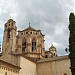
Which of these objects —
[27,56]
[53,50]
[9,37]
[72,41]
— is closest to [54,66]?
[27,56]

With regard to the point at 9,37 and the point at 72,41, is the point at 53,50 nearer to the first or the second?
the point at 9,37

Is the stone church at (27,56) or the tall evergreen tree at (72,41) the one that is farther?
the stone church at (27,56)

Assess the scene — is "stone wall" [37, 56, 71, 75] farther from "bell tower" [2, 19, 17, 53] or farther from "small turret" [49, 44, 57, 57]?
"small turret" [49, 44, 57, 57]

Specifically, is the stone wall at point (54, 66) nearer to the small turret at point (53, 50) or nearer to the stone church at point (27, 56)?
the stone church at point (27, 56)

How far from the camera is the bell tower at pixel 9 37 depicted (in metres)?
48.3

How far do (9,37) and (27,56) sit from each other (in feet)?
34.1

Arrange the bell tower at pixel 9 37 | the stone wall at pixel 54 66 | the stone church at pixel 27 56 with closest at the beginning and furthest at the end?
the stone church at pixel 27 56 < the stone wall at pixel 54 66 < the bell tower at pixel 9 37

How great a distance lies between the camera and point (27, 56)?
40344 mm

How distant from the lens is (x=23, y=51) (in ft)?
151

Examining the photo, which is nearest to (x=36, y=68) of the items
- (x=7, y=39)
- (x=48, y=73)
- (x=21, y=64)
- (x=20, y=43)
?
(x=48, y=73)

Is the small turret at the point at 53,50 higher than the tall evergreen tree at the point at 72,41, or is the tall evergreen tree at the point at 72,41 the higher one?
the small turret at the point at 53,50

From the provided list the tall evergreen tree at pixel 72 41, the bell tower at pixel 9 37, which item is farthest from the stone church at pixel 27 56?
the tall evergreen tree at pixel 72 41

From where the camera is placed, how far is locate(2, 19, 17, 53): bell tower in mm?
48281

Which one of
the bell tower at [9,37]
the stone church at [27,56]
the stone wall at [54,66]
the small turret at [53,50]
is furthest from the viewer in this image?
the small turret at [53,50]
